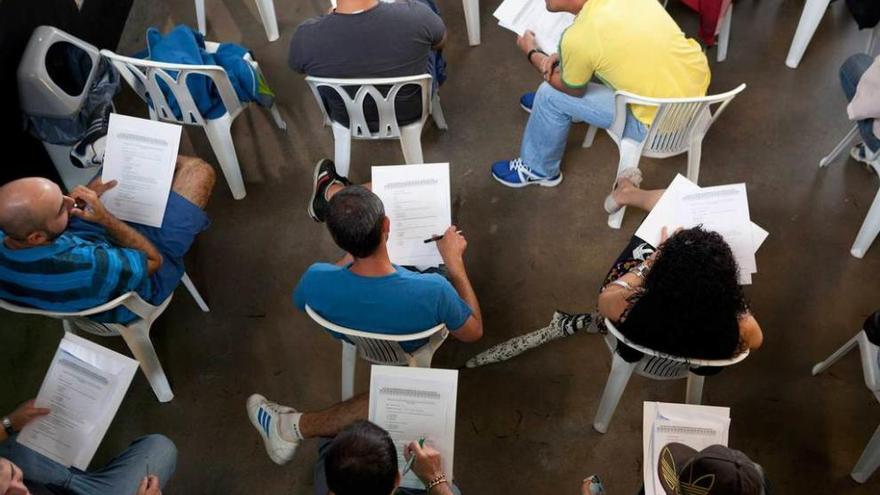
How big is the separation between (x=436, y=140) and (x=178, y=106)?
3.89ft

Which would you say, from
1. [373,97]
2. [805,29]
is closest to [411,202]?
[373,97]

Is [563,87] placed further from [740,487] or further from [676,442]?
[740,487]

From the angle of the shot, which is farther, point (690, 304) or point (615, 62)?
point (615, 62)

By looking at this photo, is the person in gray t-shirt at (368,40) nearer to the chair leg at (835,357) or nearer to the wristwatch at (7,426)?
the wristwatch at (7,426)

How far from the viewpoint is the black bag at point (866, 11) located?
316 centimetres

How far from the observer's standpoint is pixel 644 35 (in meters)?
2.49

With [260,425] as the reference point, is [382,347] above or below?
above

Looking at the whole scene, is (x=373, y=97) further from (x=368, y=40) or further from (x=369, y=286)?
(x=369, y=286)

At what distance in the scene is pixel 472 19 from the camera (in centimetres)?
358

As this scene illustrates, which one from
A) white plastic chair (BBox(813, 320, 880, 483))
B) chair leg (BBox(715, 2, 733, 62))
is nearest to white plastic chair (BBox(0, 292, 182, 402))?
white plastic chair (BBox(813, 320, 880, 483))

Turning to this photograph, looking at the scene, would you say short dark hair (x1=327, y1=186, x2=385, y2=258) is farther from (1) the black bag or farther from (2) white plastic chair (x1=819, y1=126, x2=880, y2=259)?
(1) the black bag

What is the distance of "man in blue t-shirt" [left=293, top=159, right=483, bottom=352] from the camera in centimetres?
199

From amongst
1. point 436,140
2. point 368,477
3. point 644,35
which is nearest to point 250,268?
point 436,140

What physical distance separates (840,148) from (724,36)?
0.82 metres
